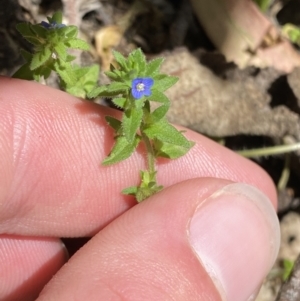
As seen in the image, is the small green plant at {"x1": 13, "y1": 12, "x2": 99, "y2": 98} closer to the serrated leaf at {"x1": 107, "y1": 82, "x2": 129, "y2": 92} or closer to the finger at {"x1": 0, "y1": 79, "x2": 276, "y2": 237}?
the finger at {"x1": 0, "y1": 79, "x2": 276, "y2": 237}

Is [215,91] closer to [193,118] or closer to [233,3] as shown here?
[193,118]

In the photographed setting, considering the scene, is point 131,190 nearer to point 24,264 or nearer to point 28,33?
point 24,264

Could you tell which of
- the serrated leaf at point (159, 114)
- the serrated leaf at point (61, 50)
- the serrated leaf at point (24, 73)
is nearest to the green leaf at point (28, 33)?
the serrated leaf at point (61, 50)

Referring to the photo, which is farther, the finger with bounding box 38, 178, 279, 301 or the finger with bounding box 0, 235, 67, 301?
the finger with bounding box 0, 235, 67, 301

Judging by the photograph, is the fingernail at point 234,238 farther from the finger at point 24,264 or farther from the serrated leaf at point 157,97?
the finger at point 24,264

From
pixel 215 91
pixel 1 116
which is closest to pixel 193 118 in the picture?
pixel 215 91

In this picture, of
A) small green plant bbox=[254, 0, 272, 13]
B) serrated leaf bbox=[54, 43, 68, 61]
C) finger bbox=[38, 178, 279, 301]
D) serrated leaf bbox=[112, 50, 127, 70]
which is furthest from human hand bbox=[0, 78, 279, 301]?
small green plant bbox=[254, 0, 272, 13]
